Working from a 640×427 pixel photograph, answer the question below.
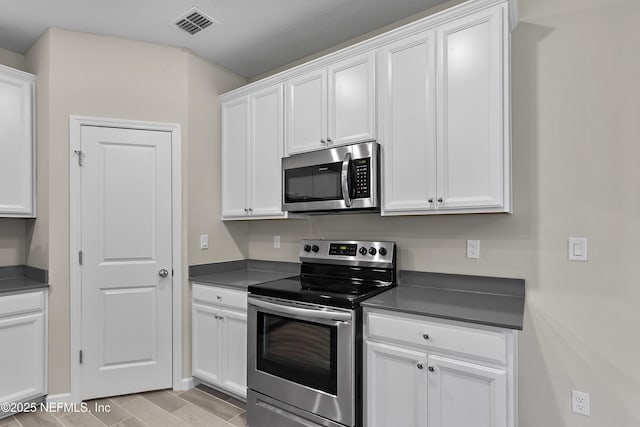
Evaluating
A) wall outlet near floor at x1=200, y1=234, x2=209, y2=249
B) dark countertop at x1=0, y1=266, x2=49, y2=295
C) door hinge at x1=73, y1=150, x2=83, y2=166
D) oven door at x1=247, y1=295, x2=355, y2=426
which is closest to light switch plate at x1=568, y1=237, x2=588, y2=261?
oven door at x1=247, y1=295, x2=355, y2=426

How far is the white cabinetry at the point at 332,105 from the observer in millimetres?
2291

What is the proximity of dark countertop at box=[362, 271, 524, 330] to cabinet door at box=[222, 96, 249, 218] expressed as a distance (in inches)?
57.4

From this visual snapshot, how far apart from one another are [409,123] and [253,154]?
4.39ft

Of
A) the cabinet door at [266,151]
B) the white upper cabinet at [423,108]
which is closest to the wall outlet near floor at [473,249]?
the white upper cabinet at [423,108]

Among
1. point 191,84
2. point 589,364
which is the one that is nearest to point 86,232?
point 191,84

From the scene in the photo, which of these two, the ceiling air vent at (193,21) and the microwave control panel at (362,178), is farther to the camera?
the ceiling air vent at (193,21)

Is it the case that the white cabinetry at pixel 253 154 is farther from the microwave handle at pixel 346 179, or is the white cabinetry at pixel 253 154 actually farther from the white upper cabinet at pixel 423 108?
the microwave handle at pixel 346 179

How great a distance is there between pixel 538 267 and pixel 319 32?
219 cm

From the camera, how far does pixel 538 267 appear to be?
2.02m

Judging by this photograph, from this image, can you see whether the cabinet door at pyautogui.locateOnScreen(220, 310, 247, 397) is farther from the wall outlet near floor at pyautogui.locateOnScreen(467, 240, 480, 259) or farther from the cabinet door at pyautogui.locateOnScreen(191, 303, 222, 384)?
the wall outlet near floor at pyautogui.locateOnScreen(467, 240, 480, 259)

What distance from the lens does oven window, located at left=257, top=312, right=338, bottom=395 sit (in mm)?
2020

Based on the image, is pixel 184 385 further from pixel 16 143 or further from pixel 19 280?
pixel 16 143

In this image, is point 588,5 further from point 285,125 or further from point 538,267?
point 285,125

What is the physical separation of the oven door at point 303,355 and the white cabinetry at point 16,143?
1.90m
